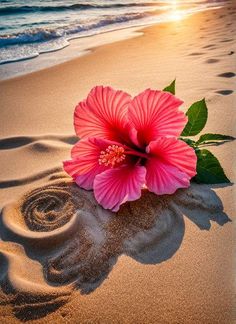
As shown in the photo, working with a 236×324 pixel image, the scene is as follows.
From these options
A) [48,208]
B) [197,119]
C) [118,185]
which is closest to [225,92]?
[197,119]

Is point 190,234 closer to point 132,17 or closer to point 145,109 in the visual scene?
point 145,109

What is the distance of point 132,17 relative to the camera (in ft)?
35.4

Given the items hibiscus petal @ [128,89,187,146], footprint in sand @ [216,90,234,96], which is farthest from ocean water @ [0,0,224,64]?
hibiscus petal @ [128,89,187,146]

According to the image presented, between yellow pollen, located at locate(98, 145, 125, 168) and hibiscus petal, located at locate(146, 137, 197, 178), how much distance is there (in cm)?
11

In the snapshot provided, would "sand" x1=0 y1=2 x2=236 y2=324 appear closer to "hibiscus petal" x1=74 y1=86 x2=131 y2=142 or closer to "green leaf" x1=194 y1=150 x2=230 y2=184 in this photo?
"green leaf" x1=194 y1=150 x2=230 y2=184

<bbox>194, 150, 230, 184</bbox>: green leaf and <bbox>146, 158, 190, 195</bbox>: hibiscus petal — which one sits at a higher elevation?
<bbox>146, 158, 190, 195</bbox>: hibiscus petal

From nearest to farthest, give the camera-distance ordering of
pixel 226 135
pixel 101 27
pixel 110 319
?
1. pixel 110 319
2. pixel 226 135
3. pixel 101 27

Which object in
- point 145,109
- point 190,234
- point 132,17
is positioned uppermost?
point 145,109

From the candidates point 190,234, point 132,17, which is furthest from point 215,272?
point 132,17

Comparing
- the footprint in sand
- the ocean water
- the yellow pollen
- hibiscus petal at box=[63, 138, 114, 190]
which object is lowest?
the ocean water

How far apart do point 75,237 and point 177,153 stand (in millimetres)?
477

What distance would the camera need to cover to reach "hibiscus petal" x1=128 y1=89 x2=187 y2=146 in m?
1.47

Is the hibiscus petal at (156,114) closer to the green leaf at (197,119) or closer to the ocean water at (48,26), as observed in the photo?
the green leaf at (197,119)

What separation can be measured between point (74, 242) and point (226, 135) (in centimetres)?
103
